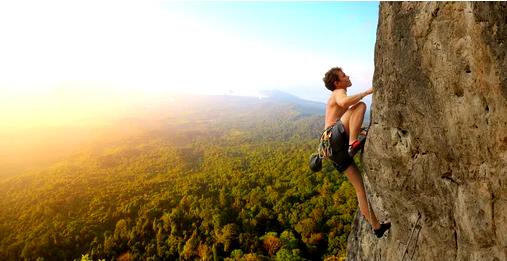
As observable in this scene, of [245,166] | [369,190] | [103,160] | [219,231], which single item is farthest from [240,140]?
[369,190]

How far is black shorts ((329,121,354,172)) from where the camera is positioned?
655cm

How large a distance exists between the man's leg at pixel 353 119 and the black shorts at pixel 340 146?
3.2 inches

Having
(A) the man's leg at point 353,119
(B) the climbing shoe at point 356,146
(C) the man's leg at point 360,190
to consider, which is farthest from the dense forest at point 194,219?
(A) the man's leg at point 353,119

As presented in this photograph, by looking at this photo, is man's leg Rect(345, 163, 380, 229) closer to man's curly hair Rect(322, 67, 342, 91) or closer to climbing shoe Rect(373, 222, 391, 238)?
climbing shoe Rect(373, 222, 391, 238)

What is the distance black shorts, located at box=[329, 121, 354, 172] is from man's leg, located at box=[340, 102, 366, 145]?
0.27ft

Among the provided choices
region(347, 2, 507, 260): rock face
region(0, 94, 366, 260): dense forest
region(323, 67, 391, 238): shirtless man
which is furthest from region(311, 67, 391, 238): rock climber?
region(0, 94, 366, 260): dense forest

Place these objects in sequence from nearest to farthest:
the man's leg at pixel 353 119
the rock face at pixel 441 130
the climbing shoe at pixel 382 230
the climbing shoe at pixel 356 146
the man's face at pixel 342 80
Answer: the rock face at pixel 441 130
the man's leg at pixel 353 119
the man's face at pixel 342 80
the climbing shoe at pixel 356 146
the climbing shoe at pixel 382 230

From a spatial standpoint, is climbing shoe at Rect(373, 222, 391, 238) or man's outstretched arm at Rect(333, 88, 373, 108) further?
climbing shoe at Rect(373, 222, 391, 238)

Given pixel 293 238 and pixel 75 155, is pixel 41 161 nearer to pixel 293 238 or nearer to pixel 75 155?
pixel 75 155

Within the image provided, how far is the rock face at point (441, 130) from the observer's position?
4148 millimetres

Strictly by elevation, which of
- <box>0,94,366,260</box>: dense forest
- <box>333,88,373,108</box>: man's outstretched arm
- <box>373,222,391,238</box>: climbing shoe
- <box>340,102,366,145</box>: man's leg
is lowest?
<box>0,94,366,260</box>: dense forest

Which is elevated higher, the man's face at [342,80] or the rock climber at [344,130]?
the man's face at [342,80]

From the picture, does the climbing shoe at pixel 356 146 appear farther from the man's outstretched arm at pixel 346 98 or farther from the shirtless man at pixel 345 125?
the man's outstretched arm at pixel 346 98

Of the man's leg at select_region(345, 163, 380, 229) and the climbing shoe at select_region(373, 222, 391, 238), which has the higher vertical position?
the man's leg at select_region(345, 163, 380, 229)
